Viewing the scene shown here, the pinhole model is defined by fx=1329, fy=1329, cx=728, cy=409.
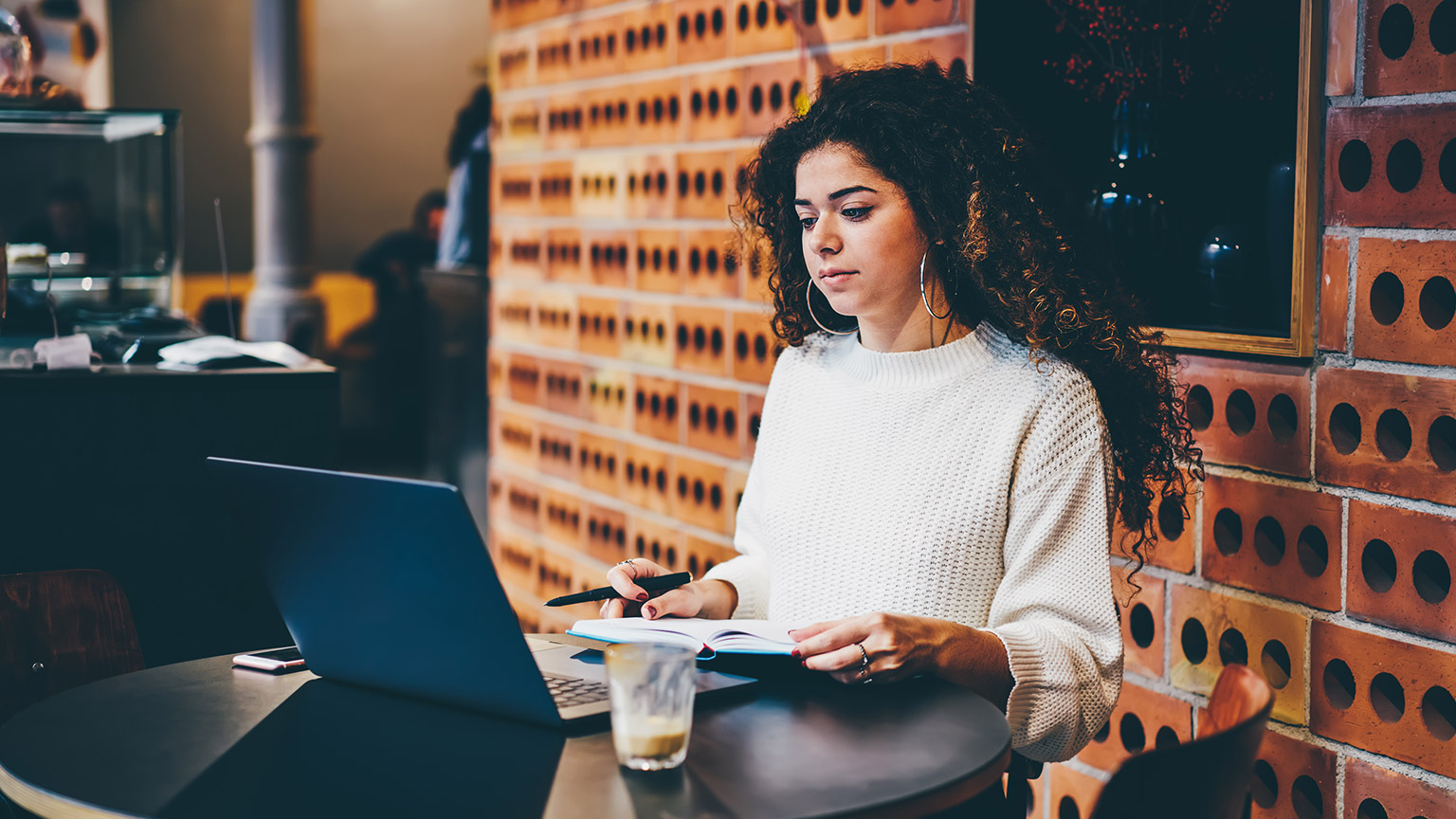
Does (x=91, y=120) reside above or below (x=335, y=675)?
above

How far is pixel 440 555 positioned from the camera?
1.09m

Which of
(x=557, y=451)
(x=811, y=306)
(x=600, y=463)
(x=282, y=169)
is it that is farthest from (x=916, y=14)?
(x=282, y=169)

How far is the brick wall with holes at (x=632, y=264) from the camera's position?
2.82 metres

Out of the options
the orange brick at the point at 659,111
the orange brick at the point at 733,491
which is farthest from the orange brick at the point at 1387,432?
the orange brick at the point at 659,111

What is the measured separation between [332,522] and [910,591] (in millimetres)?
718

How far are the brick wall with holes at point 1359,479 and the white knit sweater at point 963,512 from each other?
30 cm

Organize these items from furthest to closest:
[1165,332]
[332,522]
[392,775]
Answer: [1165,332] → [332,522] → [392,775]

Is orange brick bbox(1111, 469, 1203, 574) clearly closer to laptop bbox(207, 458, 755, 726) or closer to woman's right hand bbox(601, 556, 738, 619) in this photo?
woman's right hand bbox(601, 556, 738, 619)

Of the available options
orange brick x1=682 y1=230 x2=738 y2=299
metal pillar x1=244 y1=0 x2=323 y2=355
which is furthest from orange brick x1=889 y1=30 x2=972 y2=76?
metal pillar x1=244 y1=0 x2=323 y2=355

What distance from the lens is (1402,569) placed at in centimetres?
161

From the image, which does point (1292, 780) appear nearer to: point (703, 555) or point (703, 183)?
point (703, 555)

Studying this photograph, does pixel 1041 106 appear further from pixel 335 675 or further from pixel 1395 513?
pixel 335 675

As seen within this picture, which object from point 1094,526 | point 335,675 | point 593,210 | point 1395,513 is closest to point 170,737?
point 335,675

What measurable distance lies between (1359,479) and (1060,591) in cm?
46
